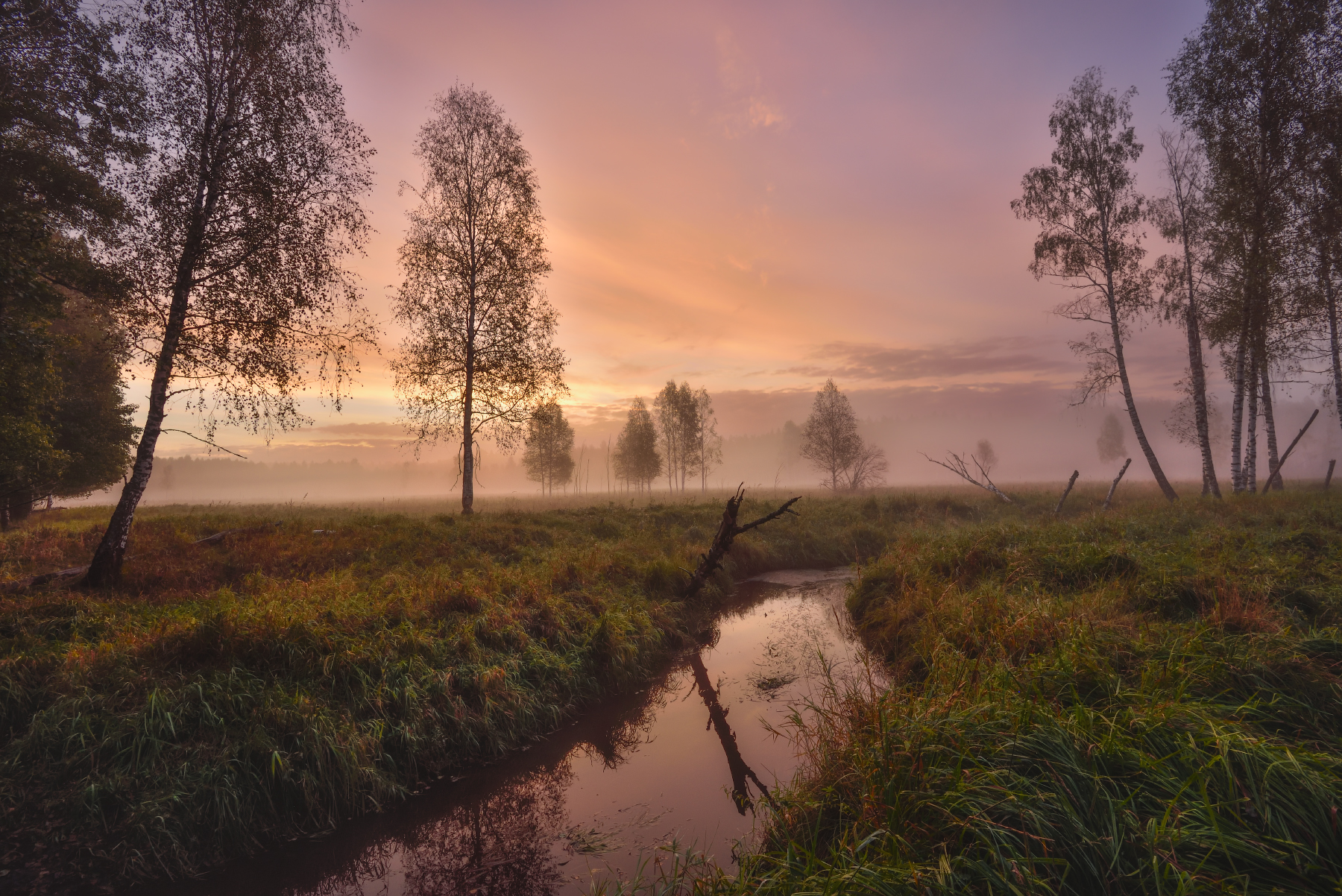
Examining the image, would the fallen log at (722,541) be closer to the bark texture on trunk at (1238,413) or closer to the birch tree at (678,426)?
the bark texture on trunk at (1238,413)

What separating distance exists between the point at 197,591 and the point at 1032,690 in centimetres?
1201

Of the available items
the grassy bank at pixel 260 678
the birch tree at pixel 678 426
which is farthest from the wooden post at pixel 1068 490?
the birch tree at pixel 678 426

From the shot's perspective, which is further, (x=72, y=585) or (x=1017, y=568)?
(x=1017, y=568)

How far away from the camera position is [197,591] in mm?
8398

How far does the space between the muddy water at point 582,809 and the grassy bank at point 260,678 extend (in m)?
0.45

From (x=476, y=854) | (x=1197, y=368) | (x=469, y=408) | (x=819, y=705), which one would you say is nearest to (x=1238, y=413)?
(x=1197, y=368)

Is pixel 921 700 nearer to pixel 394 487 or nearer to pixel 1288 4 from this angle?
pixel 1288 4

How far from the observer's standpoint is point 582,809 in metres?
5.31

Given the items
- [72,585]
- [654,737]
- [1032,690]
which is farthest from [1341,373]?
[72,585]

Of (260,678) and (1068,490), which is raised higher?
(1068,490)

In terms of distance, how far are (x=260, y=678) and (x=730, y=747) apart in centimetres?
576

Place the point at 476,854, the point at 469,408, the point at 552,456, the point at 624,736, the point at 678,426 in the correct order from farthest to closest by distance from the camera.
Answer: the point at 552,456
the point at 678,426
the point at 469,408
the point at 624,736
the point at 476,854

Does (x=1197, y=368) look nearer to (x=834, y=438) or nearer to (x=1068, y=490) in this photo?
(x=1068, y=490)

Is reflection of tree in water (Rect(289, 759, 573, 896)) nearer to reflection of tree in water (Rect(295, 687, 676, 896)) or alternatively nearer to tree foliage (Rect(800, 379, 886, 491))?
reflection of tree in water (Rect(295, 687, 676, 896))
